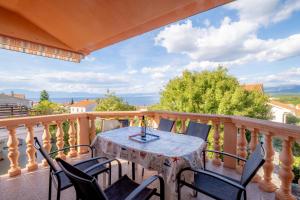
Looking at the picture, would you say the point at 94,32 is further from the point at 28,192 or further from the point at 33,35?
the point at 28,192

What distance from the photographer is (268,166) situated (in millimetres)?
2215

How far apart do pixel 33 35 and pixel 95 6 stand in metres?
1.71

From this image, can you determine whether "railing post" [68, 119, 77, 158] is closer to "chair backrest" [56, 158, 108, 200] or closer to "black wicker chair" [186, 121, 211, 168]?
"black wicker chair" [186, 121, 211, 168]

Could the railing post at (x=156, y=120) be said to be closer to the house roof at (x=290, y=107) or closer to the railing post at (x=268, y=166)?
the railing post at (x=268, y=166)

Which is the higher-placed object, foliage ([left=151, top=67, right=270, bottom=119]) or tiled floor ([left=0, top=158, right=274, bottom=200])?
foliage ([left=151, top=67, right=270, bottom=119])

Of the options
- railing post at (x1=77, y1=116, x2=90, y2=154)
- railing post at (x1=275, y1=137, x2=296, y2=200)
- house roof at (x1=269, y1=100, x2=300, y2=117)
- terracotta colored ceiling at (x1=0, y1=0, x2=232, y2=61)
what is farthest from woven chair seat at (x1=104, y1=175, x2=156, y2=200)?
house roof at (x1=269, y1=100, x2=300, y2=117)

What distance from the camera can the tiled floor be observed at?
2209mm

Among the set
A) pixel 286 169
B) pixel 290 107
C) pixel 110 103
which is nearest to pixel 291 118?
pixel 290 107

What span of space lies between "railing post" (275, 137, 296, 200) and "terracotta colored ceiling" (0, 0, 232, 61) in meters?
1.97

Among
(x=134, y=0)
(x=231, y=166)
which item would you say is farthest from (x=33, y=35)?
(x=231, y=166)

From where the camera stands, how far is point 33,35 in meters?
3.62

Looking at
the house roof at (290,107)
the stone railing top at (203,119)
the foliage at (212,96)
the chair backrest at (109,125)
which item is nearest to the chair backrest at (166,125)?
the stone railing top at (203,119)

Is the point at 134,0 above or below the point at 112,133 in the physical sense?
above

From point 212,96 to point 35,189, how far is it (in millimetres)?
11958
